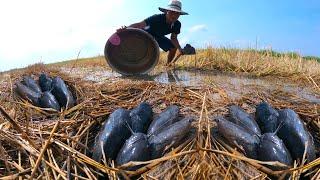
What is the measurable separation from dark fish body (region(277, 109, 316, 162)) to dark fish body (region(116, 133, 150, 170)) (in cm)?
126

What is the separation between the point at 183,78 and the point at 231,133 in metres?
4.18

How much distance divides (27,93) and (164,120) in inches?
126

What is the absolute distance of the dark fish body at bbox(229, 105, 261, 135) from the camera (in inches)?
180

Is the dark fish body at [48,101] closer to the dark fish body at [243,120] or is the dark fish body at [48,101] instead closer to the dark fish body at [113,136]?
the dark fish body at [113,136]

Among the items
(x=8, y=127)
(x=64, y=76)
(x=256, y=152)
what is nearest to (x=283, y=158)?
(x=256, y=152)

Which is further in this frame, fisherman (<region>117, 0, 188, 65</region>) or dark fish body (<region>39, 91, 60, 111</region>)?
fisherman (<region>117, 0, 188, 65</region>)

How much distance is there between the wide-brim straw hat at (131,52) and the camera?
8953mm

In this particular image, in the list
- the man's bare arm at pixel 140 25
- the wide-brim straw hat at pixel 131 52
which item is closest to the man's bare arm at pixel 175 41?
the man's bare arm at pixel 140 25

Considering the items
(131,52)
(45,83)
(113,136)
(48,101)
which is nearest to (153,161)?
(113,136)

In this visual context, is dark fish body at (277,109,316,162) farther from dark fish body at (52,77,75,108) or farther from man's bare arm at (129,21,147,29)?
man's bare arm at (129,21,147,29)

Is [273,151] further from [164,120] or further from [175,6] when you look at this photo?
[175,6]

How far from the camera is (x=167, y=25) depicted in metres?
10.0

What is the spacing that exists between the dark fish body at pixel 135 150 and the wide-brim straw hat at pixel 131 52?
4.74 m

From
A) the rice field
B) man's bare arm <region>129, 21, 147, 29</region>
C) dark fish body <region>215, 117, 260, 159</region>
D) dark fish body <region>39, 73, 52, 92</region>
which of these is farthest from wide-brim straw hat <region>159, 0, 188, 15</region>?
dark fish body <region>215, 117, 260, 159</region>
